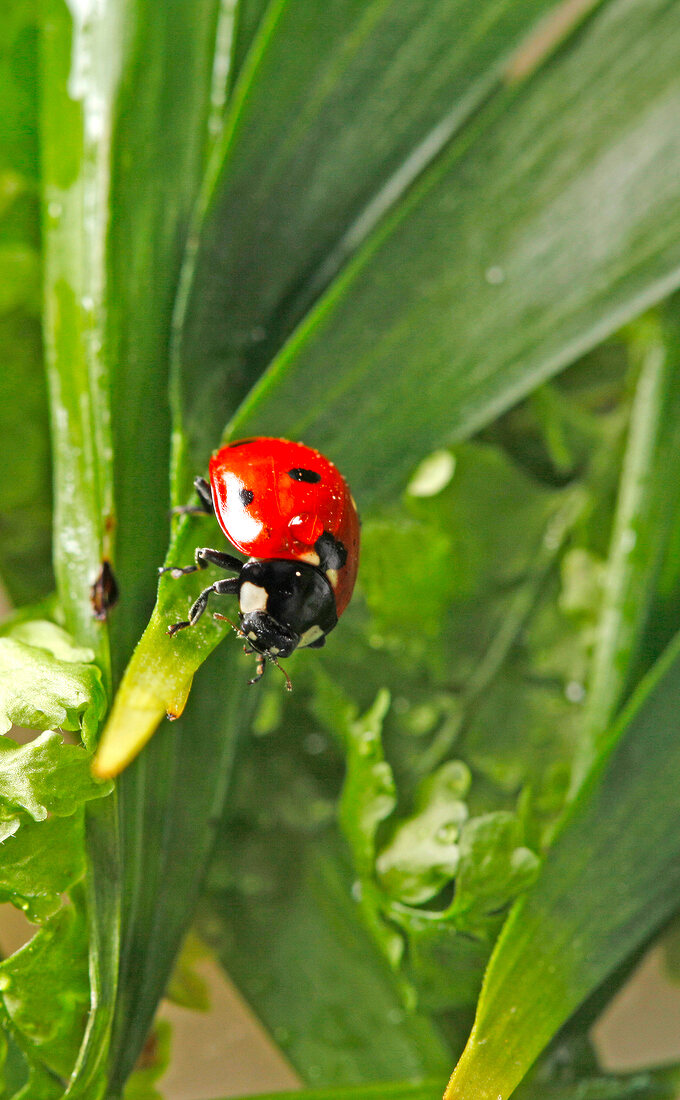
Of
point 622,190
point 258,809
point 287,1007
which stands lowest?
point 287,1007

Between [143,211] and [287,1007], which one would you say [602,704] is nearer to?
[287,1007]

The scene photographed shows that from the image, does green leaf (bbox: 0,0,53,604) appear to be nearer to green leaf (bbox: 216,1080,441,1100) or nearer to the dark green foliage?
the dark green foliage

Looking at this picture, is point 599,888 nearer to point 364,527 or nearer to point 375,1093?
point 375,1093

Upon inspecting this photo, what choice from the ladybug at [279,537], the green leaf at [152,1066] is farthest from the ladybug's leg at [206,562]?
the green leaf at [152,1066]

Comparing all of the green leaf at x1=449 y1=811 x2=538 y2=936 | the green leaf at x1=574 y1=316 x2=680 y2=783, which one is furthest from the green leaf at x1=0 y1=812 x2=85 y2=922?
the green leaf at x1=574 y1=316 x2=680 y2=783

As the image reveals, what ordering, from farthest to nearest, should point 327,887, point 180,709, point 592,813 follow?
point 327,887
point 592,813
point 180,709

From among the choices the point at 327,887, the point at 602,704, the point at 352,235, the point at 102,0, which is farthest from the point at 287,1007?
the point at 102,0
